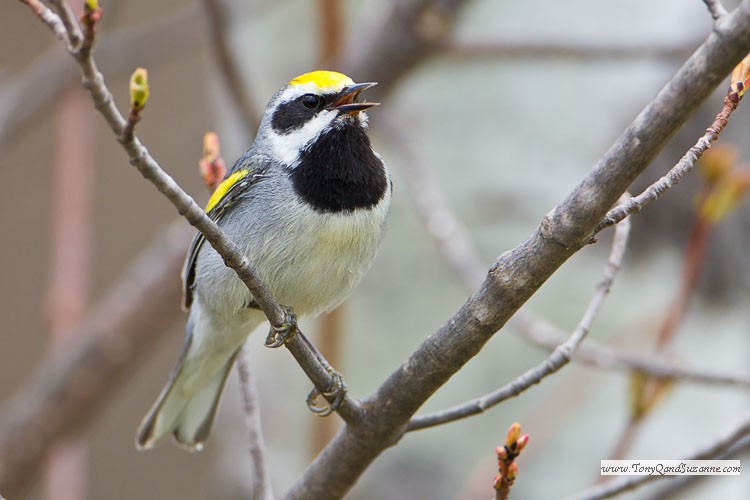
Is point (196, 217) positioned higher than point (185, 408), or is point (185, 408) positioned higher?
point (185, 408)

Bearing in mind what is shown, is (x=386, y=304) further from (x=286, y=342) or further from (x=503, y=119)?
(x=286, y=342)

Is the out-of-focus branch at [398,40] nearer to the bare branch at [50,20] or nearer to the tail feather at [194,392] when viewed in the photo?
the tail feather at [194,392]

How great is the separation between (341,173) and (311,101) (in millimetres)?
278

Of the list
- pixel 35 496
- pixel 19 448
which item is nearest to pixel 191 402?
pixel 19 448

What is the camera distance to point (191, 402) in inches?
96.2

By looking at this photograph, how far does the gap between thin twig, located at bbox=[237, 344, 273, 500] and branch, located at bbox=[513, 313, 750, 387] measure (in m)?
0.70

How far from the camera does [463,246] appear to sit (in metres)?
2.71

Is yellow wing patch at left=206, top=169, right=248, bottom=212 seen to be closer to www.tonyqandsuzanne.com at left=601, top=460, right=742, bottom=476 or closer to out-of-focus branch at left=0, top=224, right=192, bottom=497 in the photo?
out-of-focus branch at left=0, top=224, right=192, bottom=497

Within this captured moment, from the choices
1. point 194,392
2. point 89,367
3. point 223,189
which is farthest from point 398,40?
point 89,367

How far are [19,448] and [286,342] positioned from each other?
6.62 ft

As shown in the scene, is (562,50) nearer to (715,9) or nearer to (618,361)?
(618,361)

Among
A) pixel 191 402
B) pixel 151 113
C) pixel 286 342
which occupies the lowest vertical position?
pixel 286 342

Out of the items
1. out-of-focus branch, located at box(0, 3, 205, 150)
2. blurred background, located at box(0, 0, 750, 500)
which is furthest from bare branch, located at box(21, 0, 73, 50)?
out-of-focus branch, located at box(0, 3, 205, 150)

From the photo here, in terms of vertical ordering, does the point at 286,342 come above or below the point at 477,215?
below
